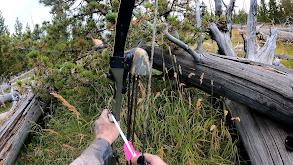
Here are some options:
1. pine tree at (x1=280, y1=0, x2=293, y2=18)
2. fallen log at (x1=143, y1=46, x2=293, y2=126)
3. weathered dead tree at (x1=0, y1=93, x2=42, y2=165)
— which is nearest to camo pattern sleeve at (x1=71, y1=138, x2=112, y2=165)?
fallen log at (x1=143, y1=46, x2=293, y2=126)

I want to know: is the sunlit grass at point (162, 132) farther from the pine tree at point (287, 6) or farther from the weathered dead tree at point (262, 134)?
the pine tree at point (287, 6)

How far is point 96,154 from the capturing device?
1006 mm

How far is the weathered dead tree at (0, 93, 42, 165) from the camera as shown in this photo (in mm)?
2709

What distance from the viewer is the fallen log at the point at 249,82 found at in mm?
1908

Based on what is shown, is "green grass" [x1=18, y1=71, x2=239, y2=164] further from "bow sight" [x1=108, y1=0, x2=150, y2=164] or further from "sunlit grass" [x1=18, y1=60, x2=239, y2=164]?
"bow sight" [x1=108, y1=0, x2=150, y2=164]

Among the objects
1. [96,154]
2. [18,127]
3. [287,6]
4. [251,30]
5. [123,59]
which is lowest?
[18,127]

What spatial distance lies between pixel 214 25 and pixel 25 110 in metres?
2.96

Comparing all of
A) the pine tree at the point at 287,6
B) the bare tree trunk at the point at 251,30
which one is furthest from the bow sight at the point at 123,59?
the pine tree at the point at 287,6

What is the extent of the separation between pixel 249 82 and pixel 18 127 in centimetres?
287

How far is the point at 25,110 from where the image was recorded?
3104 millimetres

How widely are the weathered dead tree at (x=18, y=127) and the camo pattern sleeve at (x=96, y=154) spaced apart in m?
2.18

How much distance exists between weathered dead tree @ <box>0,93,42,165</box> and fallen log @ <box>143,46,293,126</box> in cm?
223

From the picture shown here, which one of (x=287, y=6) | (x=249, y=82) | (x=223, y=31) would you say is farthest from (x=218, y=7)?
(x=287, y=6)

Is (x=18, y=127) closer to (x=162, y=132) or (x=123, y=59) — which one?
(x=162, y=132)
